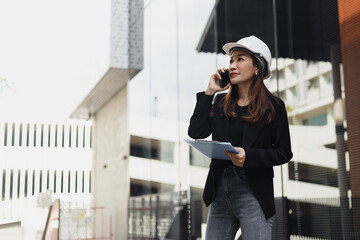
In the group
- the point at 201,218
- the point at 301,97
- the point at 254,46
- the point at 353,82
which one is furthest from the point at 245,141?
the point at 201,218

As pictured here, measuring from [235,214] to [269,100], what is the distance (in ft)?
1.25

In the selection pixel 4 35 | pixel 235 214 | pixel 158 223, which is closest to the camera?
pixel 235 214

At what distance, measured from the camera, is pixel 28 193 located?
7.81 meters

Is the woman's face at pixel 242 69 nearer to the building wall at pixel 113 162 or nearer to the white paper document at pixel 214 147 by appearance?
the white paper document at pixel 214 147

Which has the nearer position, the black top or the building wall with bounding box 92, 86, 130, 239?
the black top

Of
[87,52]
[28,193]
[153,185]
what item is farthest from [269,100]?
[87,52]

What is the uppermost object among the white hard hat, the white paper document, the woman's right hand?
the white hard hat

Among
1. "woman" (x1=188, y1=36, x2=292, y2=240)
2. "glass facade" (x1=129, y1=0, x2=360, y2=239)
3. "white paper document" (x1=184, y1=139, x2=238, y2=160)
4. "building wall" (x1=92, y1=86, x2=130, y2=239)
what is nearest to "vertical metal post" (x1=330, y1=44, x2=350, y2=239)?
"glass facade" (x1=129, y1=0, x2=360, y2=239)

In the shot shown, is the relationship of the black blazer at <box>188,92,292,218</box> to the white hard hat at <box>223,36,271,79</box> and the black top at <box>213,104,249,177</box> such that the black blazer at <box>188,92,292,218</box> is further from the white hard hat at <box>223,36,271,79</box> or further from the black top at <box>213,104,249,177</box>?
the white hard hat at <box>223,36,271,79</box>

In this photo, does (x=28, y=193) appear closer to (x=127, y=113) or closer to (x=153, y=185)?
(x=153, y=185)

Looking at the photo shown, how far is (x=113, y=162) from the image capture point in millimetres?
12297

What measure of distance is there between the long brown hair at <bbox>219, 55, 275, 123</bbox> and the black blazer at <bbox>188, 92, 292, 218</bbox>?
0.02 m

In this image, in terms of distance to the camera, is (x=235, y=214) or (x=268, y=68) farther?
(x=268, y=68)

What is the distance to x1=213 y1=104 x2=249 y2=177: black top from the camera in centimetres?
186
